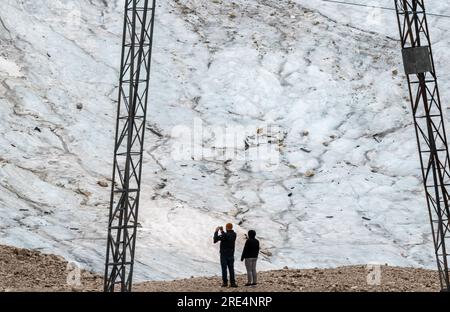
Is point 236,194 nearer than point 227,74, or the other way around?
point 236,194

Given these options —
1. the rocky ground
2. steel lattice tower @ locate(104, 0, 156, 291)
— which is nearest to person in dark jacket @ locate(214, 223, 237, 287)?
the rocky ground

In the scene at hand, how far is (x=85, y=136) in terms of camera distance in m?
33.2

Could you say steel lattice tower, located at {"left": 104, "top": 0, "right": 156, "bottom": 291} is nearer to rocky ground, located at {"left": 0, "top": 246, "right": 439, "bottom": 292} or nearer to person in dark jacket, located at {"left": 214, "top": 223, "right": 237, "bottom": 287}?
rocky ground, located at {"left": 0, "top": 246, "right": 439, "bottom": 292}

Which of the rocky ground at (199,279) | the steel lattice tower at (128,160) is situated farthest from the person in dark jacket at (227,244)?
the steel lattice tower at (128,160)

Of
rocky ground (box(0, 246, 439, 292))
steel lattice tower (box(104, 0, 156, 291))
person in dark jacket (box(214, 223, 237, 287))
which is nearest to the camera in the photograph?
person in dark jacket (box(214, 223, 237, 287))

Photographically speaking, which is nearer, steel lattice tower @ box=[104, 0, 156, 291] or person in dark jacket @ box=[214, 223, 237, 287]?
person in dark jacket @ box=[214, 223, 237, 287]

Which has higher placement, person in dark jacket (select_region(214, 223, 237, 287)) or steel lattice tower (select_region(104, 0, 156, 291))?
steel lattice tower (select_region(104, 0, 156, 291))

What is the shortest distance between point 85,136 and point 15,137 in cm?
325

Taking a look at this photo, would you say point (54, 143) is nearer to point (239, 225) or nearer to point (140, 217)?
point (140, 217)

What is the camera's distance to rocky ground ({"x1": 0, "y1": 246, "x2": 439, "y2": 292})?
20469 mm

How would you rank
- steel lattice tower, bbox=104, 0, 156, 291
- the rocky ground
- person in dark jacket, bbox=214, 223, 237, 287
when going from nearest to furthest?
person in dark jacket, bbox=214, 223, 237, 287
steel lattice tower, bbox=104, 0, 156, 291
the rocky ground

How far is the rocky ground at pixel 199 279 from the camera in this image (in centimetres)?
2047

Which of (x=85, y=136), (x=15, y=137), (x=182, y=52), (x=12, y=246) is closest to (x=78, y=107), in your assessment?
(x=85, y=136)

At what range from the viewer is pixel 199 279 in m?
22.8
